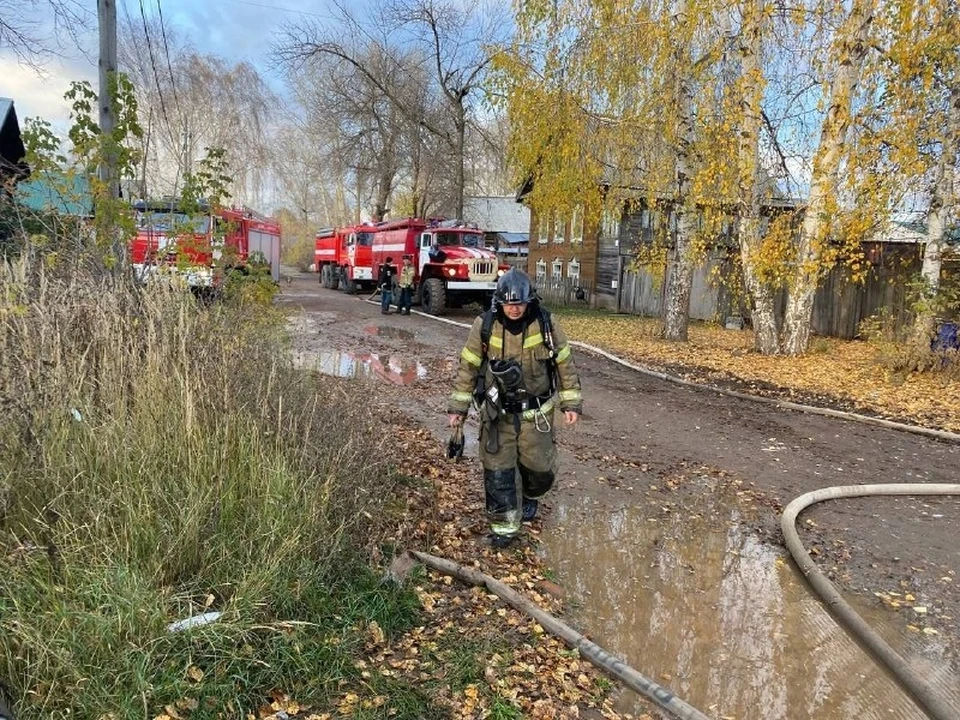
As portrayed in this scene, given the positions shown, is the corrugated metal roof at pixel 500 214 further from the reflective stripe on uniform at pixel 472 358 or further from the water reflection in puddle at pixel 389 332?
the reflective stripe on uniform at pixel 472 358

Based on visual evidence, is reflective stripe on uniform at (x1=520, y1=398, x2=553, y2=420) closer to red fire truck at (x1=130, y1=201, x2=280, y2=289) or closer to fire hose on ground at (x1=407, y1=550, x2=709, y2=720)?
fire hose on ground at (x1=407, y1=550, x2=709, y2=720)

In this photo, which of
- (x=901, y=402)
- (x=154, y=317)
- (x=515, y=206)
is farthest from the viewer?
(x=515, y=206)

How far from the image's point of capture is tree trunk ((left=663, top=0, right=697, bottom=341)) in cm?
1222

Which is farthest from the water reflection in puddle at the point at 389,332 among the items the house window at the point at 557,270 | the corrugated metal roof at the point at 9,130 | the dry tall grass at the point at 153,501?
the house window at the point at 557,270

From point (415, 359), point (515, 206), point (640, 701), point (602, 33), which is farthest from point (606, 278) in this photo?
point (640, 701)

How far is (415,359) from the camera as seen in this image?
11.7 metres

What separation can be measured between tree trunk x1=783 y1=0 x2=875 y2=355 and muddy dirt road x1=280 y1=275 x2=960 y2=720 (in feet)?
12.2

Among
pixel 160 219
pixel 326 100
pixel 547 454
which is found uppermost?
pixel 326 100

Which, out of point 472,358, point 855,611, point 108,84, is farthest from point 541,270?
point 855,611

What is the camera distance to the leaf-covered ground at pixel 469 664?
2.69 metres

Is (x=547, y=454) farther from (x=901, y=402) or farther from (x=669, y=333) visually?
(x=669, y=333)

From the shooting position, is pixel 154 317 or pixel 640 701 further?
pixel 154 317

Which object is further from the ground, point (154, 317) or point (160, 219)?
point (160, 219)

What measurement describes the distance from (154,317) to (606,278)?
2185 cm
